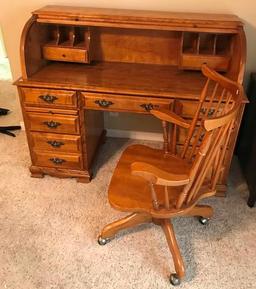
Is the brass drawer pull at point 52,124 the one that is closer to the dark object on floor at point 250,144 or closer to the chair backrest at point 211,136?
the chair backrest at point 211,136

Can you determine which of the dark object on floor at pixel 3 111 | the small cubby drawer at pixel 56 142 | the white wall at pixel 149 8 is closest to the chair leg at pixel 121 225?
the small cubby drawer at pixel 56 142

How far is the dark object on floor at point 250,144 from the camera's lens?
1.86m

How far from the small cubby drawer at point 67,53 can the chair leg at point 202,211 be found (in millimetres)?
1145

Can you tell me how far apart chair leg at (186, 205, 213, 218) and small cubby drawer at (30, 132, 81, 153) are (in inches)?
32.3

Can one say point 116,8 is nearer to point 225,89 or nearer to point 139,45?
point 139,45

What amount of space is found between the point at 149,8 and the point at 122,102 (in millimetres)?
721

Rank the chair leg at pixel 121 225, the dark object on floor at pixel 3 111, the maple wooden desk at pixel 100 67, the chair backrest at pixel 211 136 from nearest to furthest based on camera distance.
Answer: the chair backrest at pixel 211 136 → the chair leg at pixel 121 225 → the maple wooden desk at pixel 100 67 → the dark object on floor at pixel 3 111

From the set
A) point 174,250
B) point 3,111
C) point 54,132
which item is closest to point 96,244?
point 174,250

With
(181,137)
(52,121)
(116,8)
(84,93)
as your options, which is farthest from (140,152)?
(116,8)

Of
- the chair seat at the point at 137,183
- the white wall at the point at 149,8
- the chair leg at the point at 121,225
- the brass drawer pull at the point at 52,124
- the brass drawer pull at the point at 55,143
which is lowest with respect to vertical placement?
the chair leg at the point at 121,225

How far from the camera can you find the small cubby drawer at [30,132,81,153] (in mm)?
1901

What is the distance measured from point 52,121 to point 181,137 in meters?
0.80

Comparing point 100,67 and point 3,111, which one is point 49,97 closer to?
point 100,67

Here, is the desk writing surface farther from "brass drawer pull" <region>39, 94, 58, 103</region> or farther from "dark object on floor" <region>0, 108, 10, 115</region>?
"dark object on floor" <region>0, 108, 10, 115</region>
